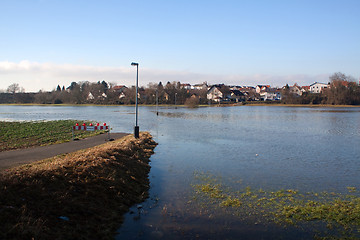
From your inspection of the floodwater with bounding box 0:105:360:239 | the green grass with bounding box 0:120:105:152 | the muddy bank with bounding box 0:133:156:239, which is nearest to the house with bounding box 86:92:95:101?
the green grass with bounding box 0:120:105:152

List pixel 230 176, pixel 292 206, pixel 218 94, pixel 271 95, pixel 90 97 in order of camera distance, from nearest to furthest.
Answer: pixel 292 206 < pixel 230 176 < pixel 218 94 < pixel 90 97 < pixel 271 95

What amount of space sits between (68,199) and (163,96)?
122506 mm

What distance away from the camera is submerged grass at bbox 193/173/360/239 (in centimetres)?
819

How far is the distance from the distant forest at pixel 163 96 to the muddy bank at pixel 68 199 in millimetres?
78518

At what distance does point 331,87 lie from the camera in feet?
351

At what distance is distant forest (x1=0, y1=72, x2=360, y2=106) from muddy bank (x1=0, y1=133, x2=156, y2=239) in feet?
258

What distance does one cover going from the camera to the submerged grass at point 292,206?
8188 millimetres

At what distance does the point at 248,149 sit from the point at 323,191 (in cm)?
943

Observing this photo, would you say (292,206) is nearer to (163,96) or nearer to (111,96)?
(163,96)

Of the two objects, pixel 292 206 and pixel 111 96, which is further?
pixel 111 96

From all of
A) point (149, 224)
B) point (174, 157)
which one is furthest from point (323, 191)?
point (174, 157)

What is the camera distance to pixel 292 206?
9.59 metres

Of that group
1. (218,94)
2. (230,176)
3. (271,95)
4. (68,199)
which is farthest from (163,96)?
(68,199)

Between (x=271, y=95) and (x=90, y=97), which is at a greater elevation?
(x=271, y=95)
